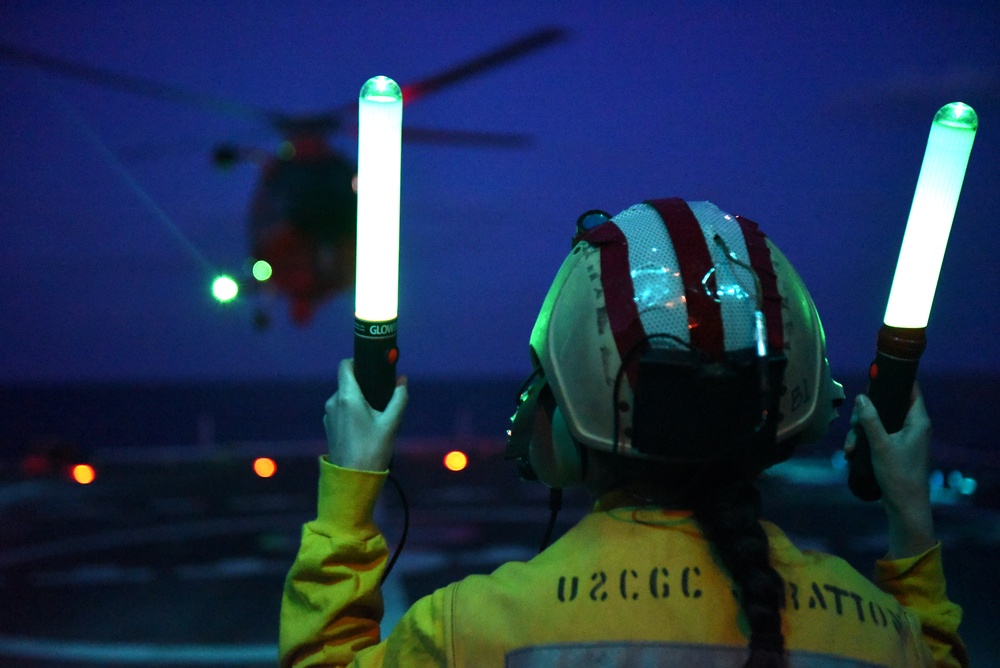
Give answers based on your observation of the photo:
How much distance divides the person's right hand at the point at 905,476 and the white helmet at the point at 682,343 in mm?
167

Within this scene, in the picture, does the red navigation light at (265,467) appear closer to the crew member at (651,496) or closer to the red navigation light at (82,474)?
the red navigation light at (82,474)

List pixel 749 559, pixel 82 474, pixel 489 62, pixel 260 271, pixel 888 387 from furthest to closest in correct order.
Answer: pixel 82 474 → pixel 489 62 → pixel 260 271 → pixel 888 387 → pixel 749 559

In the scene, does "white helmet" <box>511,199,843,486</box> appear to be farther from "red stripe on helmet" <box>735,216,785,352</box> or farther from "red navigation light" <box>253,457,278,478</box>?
"red navigation light" <box>253,457,278,478</box>

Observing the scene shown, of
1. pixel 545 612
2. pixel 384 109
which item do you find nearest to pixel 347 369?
pixel 384 109

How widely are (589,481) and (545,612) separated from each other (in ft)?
0.91

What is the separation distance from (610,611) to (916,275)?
96 centimetres

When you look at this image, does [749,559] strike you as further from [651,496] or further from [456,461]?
[456,461]

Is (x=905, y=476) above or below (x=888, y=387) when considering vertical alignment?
below

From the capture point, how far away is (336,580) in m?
1.38

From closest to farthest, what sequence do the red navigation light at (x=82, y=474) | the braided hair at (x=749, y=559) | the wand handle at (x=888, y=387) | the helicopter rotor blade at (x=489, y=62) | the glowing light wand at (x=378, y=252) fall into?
the braided hair at (x=749, y=559), the glowing light wand at (x=378, y=252), the wand handle at (x=888, y=387), the helicopter rotor blade at (x=489, y=62), the red navigation light at (x=82, y=474)

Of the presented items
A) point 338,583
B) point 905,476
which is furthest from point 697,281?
point 338,583

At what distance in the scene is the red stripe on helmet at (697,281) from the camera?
48.9 inches

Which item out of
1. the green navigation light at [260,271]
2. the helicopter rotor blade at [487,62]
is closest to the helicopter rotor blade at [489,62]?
the helicopter rotor blade at [487,62]

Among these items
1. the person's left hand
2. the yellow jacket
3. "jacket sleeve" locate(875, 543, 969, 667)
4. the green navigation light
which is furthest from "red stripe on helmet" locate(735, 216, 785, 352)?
the green navigation light
